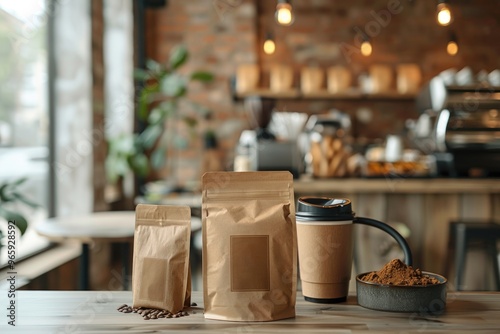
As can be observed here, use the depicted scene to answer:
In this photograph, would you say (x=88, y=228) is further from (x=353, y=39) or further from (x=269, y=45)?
(x=353, y=39)

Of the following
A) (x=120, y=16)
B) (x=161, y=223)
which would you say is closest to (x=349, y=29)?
(x=120, y=16)

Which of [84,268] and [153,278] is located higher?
[153,278]

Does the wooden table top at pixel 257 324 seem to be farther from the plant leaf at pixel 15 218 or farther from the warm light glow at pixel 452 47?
the warm light glow at pixel 452 47

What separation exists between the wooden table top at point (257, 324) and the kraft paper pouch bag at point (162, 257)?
0.13 feet

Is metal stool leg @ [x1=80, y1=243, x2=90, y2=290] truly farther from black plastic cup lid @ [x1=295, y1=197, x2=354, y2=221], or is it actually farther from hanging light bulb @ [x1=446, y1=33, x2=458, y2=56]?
hanging light bulb @ [x1=446, y1=33, x2=458, y2=56]

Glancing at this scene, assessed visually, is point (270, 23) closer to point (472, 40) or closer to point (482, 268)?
point (472, 40)

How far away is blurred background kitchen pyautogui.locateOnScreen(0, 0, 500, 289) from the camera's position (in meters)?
3.21

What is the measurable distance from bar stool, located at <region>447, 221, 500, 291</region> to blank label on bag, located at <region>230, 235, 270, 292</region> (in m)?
2.30

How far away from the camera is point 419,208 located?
10.6 ft

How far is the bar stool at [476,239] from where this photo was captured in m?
2.98

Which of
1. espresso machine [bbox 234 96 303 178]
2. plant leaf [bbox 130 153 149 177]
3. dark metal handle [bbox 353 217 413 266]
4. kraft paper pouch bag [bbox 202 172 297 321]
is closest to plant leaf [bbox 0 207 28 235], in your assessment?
kraft paper pouch bag [bbox 202 172 297 321]

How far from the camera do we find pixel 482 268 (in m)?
3.11

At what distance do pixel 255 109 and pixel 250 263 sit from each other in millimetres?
2354

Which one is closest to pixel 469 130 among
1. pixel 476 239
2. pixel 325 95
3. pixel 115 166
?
pixel 476 239
